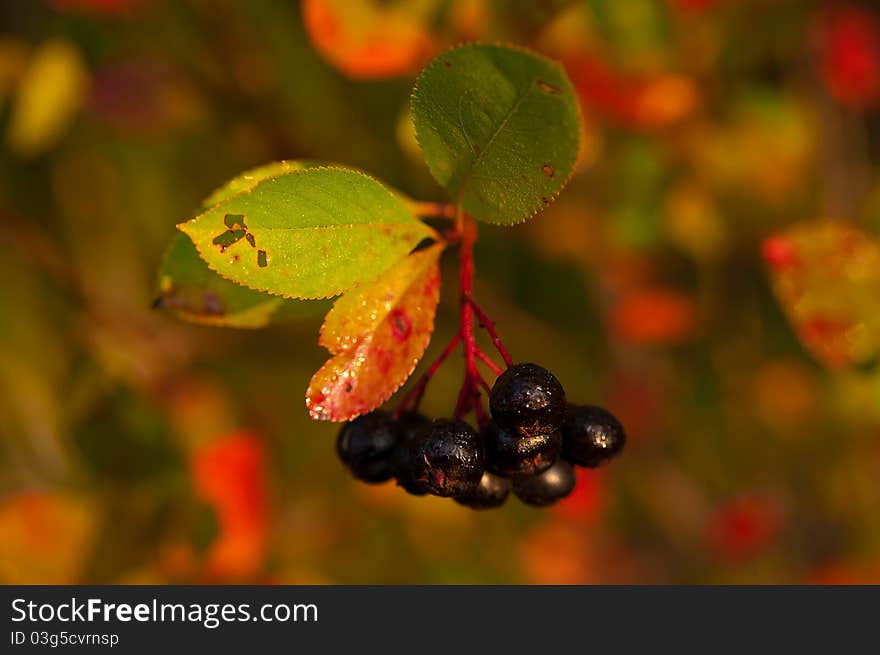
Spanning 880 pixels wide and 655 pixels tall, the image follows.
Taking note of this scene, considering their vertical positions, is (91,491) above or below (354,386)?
above

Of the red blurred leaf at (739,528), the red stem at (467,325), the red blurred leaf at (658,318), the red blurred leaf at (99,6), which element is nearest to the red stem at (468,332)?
the red stem at (467,325)

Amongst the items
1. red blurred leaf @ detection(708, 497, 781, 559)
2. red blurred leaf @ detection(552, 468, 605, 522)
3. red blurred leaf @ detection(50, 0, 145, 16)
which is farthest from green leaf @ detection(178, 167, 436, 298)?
red blurred leaf @ detection(708, 497, 781, 559)

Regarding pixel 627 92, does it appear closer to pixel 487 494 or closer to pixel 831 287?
pixel 831 287

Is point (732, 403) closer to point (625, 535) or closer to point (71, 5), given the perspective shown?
point (625, 535)

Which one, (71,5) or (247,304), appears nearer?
(247,304)

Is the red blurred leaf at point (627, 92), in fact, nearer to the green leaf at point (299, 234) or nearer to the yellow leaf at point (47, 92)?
the green leaf at point (299, 234)

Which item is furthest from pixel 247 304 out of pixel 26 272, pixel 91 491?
pixel 26 272
